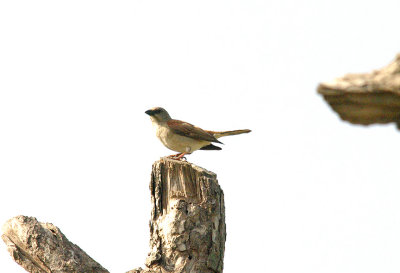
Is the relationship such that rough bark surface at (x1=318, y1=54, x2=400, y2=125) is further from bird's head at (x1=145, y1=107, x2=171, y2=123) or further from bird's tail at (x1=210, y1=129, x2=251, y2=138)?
bird's tail at (x1=210, y1=129, x2=251, y2=138)

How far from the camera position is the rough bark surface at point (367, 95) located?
8.83ft

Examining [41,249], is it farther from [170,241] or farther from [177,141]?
[177,141]

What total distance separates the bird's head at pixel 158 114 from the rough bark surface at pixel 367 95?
7.62 m

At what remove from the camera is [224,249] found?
6.01m

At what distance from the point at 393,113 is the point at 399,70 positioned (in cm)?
24

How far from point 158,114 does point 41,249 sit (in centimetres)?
501

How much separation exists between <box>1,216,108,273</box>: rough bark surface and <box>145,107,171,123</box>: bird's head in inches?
186

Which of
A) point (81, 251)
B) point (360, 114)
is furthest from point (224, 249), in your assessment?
point (360, 114)

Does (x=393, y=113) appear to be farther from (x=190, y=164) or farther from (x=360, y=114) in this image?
(x=190, y=164)

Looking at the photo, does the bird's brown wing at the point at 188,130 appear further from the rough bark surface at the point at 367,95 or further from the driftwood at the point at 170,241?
the rough bark surface at the point at 367,95

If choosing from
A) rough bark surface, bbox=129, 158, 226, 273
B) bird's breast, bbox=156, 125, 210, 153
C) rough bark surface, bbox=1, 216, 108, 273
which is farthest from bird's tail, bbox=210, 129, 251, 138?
rough bark surface, bbox=1, 216, 108, 273

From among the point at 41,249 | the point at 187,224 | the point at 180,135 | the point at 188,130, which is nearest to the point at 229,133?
the point at 188,130

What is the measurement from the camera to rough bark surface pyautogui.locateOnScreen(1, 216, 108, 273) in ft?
18.9

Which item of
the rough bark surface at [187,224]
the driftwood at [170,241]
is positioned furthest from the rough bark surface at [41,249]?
the rough bark surface at [187,224]
